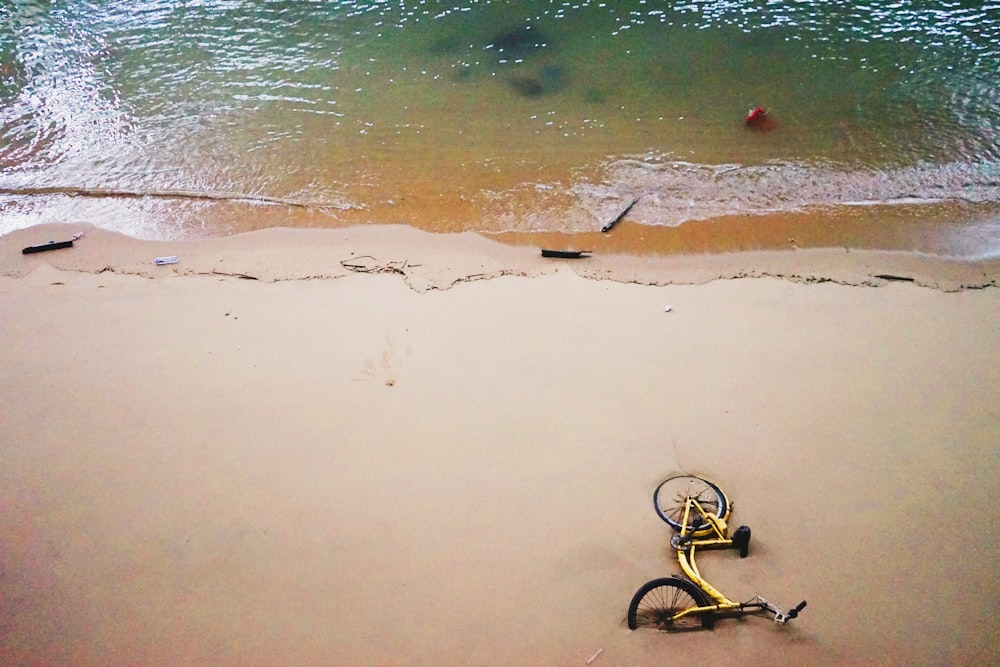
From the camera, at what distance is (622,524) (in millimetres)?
4633

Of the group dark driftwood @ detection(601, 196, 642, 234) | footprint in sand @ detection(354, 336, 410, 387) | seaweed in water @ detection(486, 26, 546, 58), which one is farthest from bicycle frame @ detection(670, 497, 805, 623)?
seaweed in water @ detection(486, 26, 546, 58)

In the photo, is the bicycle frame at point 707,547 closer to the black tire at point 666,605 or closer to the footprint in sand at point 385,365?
the black tire at point 666,605

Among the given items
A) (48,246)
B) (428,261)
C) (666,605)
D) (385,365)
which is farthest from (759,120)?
(48,246)

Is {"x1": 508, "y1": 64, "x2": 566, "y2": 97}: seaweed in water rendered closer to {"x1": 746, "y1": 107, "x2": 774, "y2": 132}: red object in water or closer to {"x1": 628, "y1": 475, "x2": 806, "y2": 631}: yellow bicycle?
{"x1": 746, "y1": 107, "x2": 774, "y2": 132}: red object in water

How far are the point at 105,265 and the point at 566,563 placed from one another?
625cm

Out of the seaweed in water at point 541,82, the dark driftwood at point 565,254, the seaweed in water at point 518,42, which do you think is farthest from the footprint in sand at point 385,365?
the seaweed in water at point 518,42

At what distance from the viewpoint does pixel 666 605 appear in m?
4.19

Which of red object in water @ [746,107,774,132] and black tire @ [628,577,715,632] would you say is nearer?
black tire @ [628,577,715,632]

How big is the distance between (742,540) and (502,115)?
23.7 ft

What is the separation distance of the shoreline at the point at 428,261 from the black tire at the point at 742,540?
117 inches

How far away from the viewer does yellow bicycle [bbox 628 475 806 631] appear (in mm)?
4070

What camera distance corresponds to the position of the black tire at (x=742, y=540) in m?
4.33

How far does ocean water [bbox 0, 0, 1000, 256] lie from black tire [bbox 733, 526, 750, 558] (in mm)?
4196

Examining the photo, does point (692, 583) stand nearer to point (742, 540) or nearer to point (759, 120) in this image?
point (742, 540)
